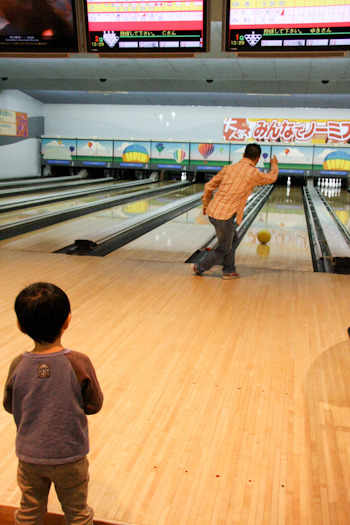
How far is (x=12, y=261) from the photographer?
4496 millimetres

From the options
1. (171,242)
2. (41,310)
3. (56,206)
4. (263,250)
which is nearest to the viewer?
(41,310)

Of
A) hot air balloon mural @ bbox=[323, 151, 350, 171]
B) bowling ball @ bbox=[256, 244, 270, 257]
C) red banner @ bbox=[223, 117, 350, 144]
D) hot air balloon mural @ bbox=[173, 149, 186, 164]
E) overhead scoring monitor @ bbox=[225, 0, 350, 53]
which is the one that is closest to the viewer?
overhead scoring monitor @ bbox=[225, 0, 350, 53]

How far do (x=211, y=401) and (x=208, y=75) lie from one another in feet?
21.1

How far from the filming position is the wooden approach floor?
153 cm

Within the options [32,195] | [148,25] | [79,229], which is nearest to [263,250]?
[79,229]

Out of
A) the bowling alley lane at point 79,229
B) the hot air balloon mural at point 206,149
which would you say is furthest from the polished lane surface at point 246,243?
the hot air balloon mural at point 206,149

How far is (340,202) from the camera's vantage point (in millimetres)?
9703

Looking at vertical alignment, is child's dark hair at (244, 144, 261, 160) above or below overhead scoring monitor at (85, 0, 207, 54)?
below

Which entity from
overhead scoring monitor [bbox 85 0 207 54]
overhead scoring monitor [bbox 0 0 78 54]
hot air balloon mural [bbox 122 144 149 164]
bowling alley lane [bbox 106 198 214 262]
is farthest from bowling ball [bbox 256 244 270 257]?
hot air balloon mural [bbox 122 144 149 164]

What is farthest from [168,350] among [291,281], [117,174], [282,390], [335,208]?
[117,174]

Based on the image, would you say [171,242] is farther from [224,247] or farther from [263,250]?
[224,247]

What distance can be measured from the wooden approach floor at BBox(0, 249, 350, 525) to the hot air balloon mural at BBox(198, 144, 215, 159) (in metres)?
8.91

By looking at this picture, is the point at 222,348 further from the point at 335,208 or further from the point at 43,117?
the point at 43,117

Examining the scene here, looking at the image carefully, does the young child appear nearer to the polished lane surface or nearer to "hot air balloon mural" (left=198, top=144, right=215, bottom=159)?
the polished lane surface
